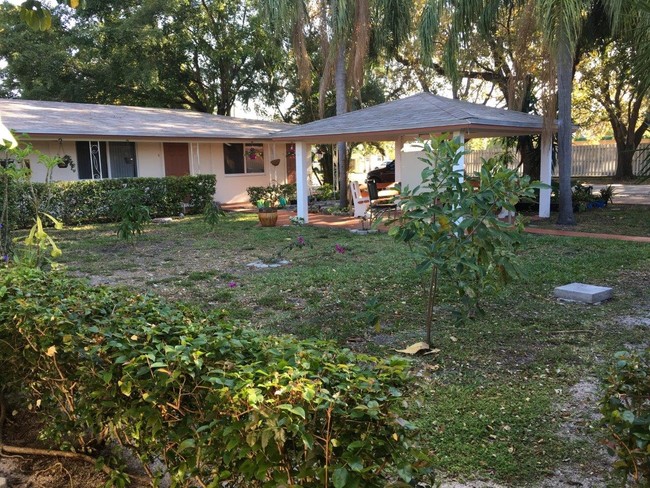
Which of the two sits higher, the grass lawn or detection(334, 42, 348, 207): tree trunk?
detection(334, 42, 348, 207): tree trunk

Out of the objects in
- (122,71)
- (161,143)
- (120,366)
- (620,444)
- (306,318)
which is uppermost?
(122,71)

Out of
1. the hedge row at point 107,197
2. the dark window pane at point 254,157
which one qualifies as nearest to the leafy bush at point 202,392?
the hedge row at point 107,197

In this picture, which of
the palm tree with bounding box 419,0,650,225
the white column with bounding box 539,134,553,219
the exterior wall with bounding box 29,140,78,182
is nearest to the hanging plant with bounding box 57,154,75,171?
the exterior wall with bounding box 29,140,78,182

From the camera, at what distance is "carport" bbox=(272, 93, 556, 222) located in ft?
38.4

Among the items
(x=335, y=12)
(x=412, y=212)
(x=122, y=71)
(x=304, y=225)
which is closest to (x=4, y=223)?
(x=412, y=212)

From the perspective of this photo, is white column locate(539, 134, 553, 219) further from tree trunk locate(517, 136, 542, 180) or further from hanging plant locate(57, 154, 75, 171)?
hanging plant locate(57, 154, 75, 171)

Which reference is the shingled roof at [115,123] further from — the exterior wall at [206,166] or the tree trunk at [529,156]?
the tree trunk at [529,156]

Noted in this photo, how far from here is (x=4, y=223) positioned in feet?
20.1

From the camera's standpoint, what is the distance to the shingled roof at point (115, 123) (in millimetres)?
15506

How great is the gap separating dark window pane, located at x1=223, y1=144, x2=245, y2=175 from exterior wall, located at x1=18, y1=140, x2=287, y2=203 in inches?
9.0

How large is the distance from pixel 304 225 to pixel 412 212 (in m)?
9.84

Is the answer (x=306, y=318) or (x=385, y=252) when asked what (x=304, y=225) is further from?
(x=306, y=318)

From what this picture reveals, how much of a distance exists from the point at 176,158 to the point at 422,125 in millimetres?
10472

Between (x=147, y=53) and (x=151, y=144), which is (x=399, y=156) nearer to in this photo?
(x=151, y=144)
